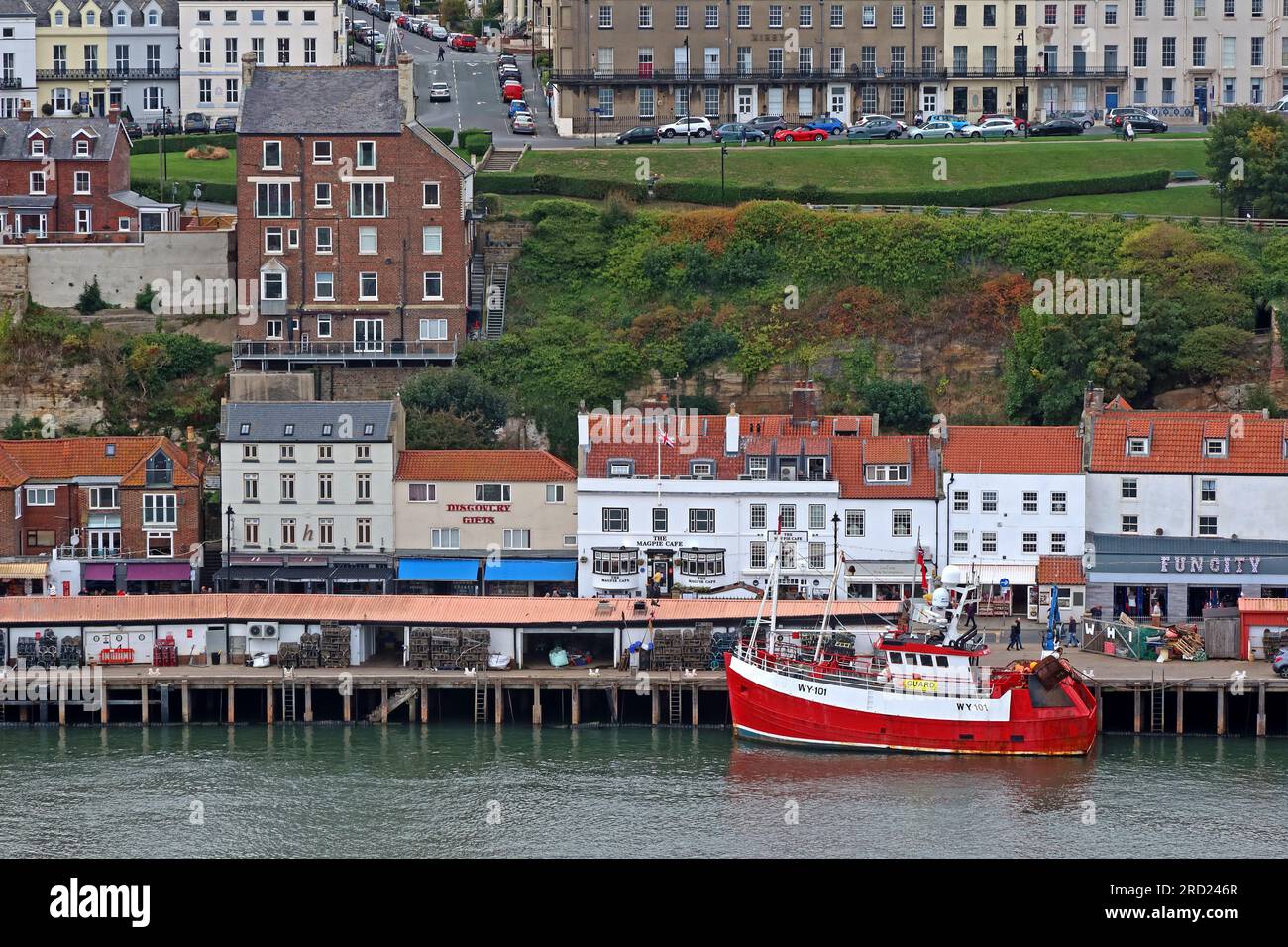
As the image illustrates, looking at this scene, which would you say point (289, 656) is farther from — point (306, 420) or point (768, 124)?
point (768, 124)

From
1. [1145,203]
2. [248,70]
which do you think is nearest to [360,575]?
[248,70]

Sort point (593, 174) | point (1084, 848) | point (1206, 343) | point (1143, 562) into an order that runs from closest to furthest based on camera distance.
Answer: point (1084, 848) → point (1143, 562) → point (1206, 343) → point (593, 174)

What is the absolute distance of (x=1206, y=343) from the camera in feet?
316

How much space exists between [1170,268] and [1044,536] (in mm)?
18188

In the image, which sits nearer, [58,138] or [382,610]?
[382,610]

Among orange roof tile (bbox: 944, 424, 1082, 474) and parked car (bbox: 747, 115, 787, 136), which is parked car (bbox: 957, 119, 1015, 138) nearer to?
parked car (bbox: 747, 115, 787, 136)

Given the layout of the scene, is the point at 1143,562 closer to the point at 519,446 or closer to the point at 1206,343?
the point at 1206,343

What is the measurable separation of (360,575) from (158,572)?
23.0 ft

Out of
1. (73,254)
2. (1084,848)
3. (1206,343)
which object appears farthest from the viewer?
(73,254)

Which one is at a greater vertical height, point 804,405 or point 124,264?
point 124,264

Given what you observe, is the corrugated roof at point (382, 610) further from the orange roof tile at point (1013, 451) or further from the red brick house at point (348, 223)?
the red brick house at point (348, 223)

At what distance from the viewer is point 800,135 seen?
12112 centimetres

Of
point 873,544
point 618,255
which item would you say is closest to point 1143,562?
point 873,544

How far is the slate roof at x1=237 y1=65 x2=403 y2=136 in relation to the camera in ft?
333
